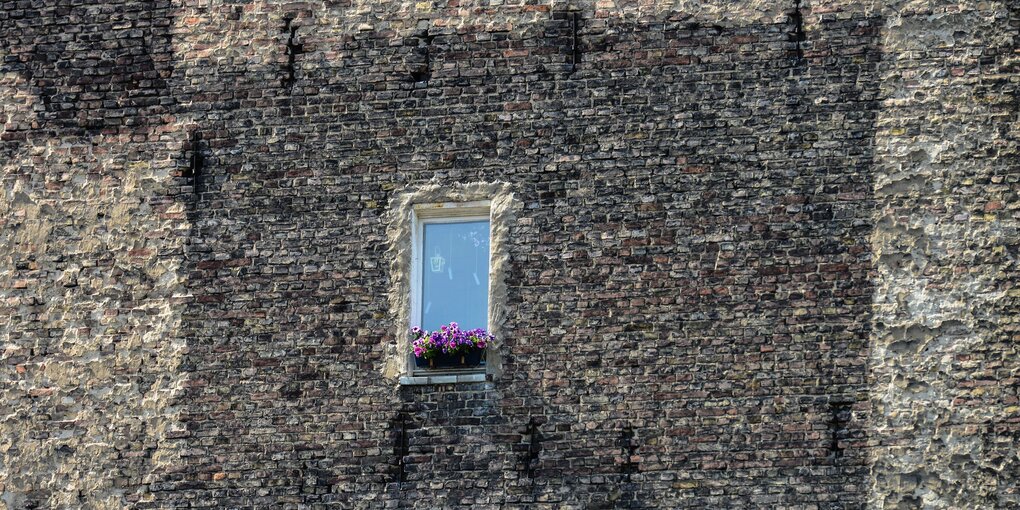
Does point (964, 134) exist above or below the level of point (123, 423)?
above

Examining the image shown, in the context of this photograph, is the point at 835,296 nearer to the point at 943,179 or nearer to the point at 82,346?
the point at 943,179

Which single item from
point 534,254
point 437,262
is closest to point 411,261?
point 437,262

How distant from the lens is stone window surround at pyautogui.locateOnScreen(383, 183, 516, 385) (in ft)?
39.0

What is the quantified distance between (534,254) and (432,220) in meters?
0.86

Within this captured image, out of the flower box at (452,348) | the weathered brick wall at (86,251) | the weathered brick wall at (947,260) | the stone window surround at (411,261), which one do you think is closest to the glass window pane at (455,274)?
the stone window surround at (411,261)

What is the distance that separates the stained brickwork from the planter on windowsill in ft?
0.53

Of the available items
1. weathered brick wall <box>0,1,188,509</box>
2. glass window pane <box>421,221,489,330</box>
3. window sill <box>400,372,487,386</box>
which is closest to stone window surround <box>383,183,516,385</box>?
window sill <box>400,372,487,386</box>

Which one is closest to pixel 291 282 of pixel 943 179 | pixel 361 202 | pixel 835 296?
pixel 361 202

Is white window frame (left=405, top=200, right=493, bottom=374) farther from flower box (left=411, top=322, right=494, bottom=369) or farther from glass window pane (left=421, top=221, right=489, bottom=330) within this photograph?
flower box (left=411, top=322, right=494, bottom=369)

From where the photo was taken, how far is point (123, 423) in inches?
478

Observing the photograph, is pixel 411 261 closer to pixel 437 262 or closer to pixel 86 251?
pixel 437 262

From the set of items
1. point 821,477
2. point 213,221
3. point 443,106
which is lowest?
point 821,477

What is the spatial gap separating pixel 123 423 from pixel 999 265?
6213 mm

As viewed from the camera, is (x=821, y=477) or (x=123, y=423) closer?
(x=821, y=477)
